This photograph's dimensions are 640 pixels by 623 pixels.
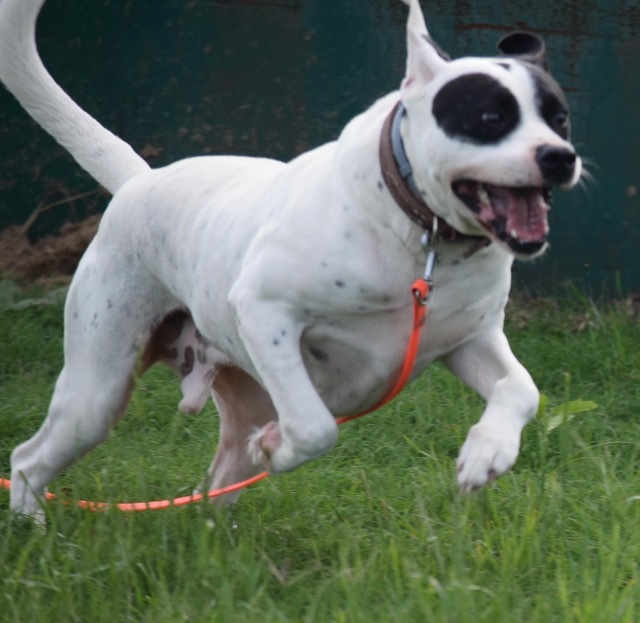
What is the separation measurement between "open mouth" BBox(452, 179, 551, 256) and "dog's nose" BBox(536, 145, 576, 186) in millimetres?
112

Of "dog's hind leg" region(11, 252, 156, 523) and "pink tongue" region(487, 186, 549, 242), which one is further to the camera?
"dog's hind leg" region(11, 252, 156, 523)

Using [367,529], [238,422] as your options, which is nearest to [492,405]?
[367,529]

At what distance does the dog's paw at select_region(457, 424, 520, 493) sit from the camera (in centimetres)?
337

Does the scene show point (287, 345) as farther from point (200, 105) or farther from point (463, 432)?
point (200, 105)

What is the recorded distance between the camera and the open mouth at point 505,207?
128 inches

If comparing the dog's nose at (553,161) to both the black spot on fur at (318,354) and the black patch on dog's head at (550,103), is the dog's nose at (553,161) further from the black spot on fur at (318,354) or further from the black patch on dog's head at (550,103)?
the black spot on fur at (318,354)

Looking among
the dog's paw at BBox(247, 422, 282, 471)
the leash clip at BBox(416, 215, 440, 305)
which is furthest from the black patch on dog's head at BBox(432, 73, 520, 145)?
the dog's paw at BBox(247, 422, 282, 471)

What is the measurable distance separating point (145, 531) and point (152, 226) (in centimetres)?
97

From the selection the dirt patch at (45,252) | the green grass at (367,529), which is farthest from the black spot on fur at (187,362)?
the dirt patch at (45,252)

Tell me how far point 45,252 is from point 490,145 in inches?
167

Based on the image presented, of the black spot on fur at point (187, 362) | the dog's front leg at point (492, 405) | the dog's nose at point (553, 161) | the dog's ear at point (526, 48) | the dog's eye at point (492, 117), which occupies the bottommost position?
the black spot on fur at point (187, 362)

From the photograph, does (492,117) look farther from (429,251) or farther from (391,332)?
(391,332)

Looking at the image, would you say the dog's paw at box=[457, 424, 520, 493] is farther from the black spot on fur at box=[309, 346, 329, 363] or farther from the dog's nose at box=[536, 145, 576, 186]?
the dog's nose at box=[536, 145, 576, 186]

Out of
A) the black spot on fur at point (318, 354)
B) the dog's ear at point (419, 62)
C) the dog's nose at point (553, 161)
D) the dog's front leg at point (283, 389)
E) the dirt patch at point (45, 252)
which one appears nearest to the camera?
the dog's nose at point (553, 161)
